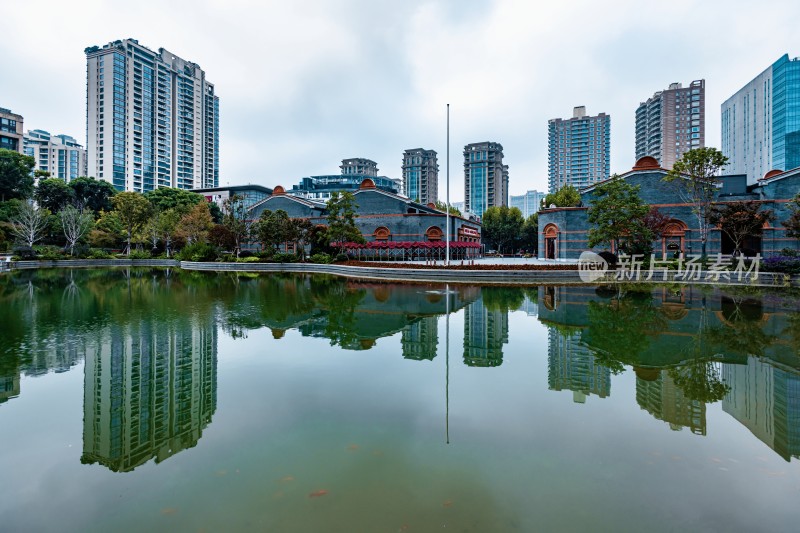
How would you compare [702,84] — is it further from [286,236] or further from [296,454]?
[296,454]

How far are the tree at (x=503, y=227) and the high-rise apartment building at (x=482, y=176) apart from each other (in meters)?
44.9

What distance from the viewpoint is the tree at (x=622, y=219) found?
83.3ft

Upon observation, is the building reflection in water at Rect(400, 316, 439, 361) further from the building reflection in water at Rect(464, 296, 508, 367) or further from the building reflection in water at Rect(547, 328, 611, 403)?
the building reflection in water at Rect(547, 328, 611, 403)

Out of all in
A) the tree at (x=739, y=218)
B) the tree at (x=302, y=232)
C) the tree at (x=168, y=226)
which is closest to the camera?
the tree at (x=739, y=218)

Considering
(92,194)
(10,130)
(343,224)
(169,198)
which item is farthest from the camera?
(10,130)

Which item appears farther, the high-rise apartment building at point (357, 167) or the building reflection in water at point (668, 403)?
the high-rise apartment building at point (357, 167)

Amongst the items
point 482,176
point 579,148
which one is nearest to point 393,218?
point 482,176

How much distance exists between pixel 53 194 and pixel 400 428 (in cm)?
6774

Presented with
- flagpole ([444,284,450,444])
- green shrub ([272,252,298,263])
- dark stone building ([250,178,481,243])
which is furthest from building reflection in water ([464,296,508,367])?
green shrub ([272,252,298,263])

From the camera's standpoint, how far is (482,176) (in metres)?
105

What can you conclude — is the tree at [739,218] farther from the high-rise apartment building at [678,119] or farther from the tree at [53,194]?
the high-rise apartment building at [678,119]

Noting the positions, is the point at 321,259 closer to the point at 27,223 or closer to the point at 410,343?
the point at 410,343

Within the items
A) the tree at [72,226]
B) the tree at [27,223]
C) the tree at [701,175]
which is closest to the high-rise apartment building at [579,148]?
the tree at [701,175]

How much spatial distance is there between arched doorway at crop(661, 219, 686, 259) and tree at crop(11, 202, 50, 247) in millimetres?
56903
